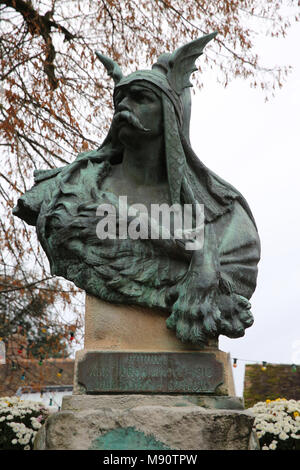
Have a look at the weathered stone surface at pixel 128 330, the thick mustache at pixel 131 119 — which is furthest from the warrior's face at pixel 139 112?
the weathered stone surface at pixel 128 330

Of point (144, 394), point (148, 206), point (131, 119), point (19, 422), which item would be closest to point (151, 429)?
point (144, 394)

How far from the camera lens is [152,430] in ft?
10.6

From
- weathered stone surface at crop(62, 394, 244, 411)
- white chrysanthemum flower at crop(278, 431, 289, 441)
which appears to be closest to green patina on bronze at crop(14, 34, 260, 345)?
weathered stone surface at crop(62, 394, 244, 411)

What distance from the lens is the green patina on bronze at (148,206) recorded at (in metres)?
3.51

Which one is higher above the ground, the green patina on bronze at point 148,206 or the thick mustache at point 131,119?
the thick mustache at point 131,119

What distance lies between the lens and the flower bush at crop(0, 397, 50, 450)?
5453 mm

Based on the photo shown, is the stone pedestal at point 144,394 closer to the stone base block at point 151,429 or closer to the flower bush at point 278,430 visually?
the stone base block at point 151,429

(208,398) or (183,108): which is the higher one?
(183,108)

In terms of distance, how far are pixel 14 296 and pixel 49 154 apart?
1.70m

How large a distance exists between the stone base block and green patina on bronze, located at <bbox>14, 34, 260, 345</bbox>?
0.39 metres
